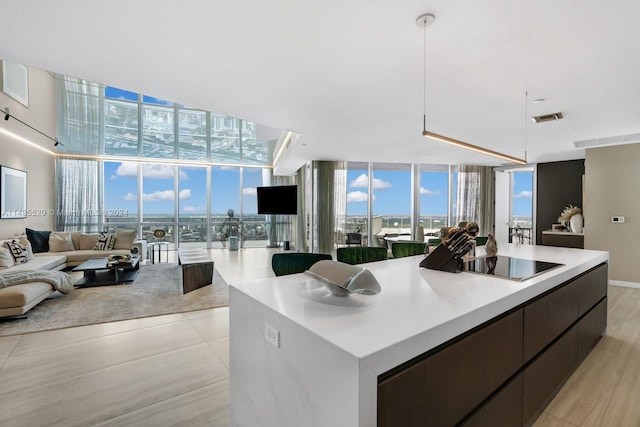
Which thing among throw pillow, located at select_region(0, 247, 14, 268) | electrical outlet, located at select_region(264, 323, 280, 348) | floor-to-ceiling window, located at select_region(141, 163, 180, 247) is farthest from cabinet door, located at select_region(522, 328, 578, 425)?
floor-to-ceiling window, located at select_region(141, 163, 180, 247)

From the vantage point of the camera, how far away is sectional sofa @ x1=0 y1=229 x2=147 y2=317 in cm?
335

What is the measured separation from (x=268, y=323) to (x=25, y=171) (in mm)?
8070

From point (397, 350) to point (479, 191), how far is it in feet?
30.1

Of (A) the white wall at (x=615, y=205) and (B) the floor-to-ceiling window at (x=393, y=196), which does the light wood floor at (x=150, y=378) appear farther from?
(B) the floor-to-ceiling window at (x=393, y=196)

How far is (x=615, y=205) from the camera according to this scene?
5.27 metres

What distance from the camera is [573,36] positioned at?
2.15 metres

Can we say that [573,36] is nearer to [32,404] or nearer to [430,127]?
[430,127]

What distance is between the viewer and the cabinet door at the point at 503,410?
1271mm

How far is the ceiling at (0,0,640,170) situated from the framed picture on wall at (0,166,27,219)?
14.3ft

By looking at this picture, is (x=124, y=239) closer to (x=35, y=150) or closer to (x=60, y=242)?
(x=60, y=242)

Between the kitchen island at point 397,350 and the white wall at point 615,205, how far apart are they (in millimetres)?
4856

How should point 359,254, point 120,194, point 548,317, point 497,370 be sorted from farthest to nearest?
point 120,194, point 359,254, point 548,317, point 497,370

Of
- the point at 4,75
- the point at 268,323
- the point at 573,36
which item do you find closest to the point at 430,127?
the point at 573,36

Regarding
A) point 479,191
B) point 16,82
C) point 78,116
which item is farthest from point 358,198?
point 78,116
